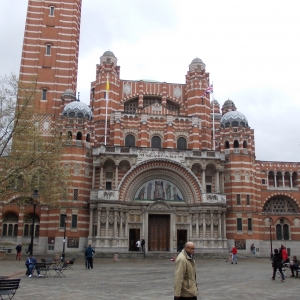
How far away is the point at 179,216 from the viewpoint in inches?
1838

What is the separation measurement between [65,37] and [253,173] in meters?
32.5

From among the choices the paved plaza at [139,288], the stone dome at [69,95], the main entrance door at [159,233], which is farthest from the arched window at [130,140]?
the paved plaza at [139,288]

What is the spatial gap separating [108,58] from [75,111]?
10.1 meters

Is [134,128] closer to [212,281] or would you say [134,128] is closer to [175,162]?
[175,162]

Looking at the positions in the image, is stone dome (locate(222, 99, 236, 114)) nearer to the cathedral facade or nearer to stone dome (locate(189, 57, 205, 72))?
the cathedral facade

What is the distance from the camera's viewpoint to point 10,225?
46.5 metres

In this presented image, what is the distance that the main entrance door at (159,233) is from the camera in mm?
45875

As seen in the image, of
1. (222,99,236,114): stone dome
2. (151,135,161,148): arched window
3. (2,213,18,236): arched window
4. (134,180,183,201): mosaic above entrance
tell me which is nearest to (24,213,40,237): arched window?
(2,213,18,236): arched window

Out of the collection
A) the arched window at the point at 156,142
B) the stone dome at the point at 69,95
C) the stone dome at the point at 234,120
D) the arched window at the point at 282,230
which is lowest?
the arched window at the point at 282,230

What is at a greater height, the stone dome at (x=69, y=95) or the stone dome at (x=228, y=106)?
the stone dome at (x=228, y=106)

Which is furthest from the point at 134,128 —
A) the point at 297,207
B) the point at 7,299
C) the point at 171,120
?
the point at 7,299

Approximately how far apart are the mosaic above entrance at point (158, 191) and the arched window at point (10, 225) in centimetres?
1477

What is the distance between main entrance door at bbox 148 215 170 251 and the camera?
45875 millimetres

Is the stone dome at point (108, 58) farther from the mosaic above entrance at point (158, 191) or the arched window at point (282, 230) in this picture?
the arched window at point (282, 230)
